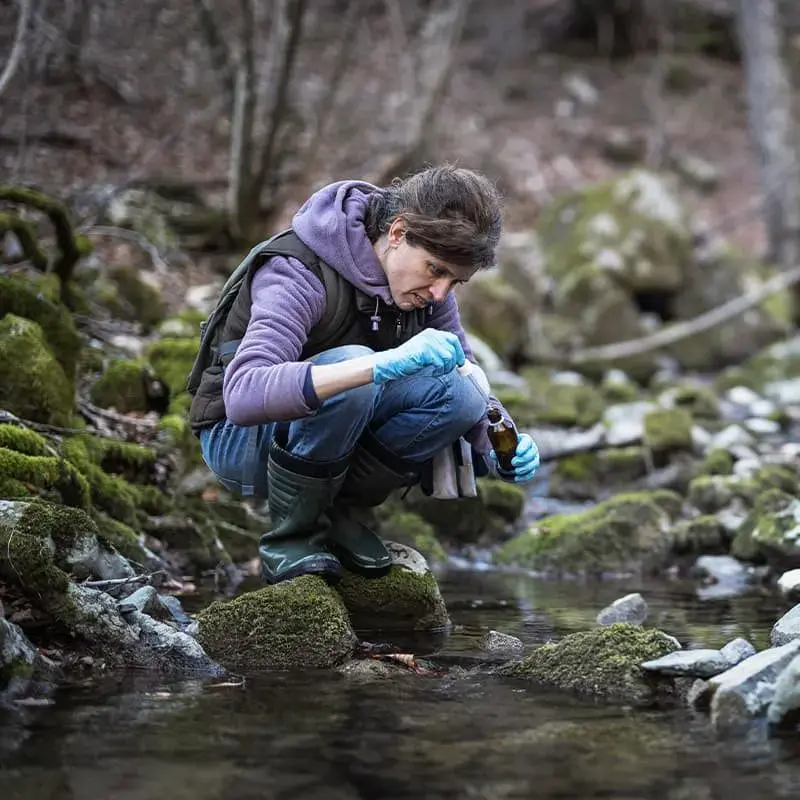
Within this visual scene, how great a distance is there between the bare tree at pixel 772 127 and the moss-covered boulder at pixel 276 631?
13062mm

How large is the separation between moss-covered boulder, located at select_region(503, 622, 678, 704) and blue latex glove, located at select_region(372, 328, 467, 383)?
86 centimetres

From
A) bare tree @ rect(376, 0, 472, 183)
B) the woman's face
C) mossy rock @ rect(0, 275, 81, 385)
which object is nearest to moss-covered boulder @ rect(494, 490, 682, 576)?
mossy rock @ rect(0, 275, 81, 385)

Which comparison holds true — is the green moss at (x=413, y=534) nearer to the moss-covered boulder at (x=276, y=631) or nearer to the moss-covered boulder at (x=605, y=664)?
the moss-covered boulder at (x=276, y=631)

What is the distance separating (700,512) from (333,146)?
7688 mm

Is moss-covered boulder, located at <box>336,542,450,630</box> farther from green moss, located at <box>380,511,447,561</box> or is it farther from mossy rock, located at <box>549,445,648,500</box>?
mossy rock, located at <box>549,445,648,500</box>

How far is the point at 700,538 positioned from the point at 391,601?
2405 millimetres

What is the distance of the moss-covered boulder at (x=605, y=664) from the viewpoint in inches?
120

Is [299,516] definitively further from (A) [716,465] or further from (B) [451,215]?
(A) [716,465]

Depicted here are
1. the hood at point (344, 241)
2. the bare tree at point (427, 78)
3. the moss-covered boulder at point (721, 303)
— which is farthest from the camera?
the moss-covered boulder at point (721, 303)

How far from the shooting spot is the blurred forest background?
952 centimetres

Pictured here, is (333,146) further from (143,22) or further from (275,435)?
(275,435)

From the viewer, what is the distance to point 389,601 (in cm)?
400

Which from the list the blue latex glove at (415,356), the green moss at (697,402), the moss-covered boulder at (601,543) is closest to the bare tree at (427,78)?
the green moss at (697,402)

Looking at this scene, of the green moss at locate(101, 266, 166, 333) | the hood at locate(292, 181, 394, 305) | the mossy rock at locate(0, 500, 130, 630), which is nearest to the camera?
the mossy rock at locate(0, 500, 130, 630)
